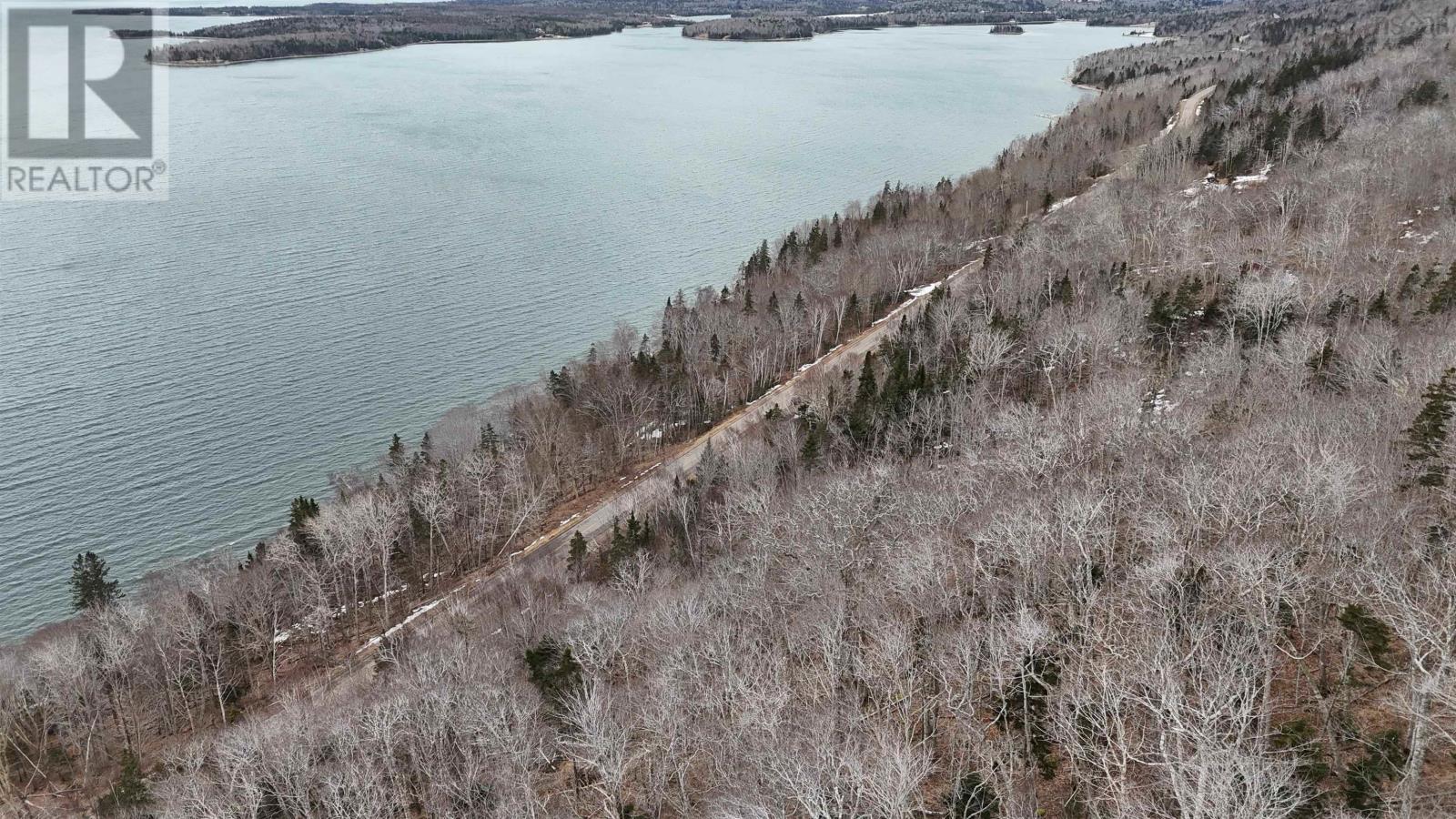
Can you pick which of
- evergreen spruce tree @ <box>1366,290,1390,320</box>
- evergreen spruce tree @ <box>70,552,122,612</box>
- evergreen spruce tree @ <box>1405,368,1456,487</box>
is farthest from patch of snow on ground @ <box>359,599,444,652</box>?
evergreen spruce tree @ <box>1366,290,1390,320</box>

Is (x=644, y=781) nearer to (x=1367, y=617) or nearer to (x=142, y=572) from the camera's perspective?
(x=1367, y=617)

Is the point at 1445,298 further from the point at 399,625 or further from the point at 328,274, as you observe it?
the point at 328,274

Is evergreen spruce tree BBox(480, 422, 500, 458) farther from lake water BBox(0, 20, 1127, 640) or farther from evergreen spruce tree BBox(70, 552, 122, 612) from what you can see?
evergreen spruce tree BBox(70, 552, 122, 612)

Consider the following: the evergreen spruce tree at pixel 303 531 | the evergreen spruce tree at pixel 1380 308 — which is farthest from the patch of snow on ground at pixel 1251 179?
the evergreen spruce tree at pixel 303 531

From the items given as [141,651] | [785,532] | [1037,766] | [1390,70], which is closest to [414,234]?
[141,651]

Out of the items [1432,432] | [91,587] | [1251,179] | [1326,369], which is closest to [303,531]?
[91,587]

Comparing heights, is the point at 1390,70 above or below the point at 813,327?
above
